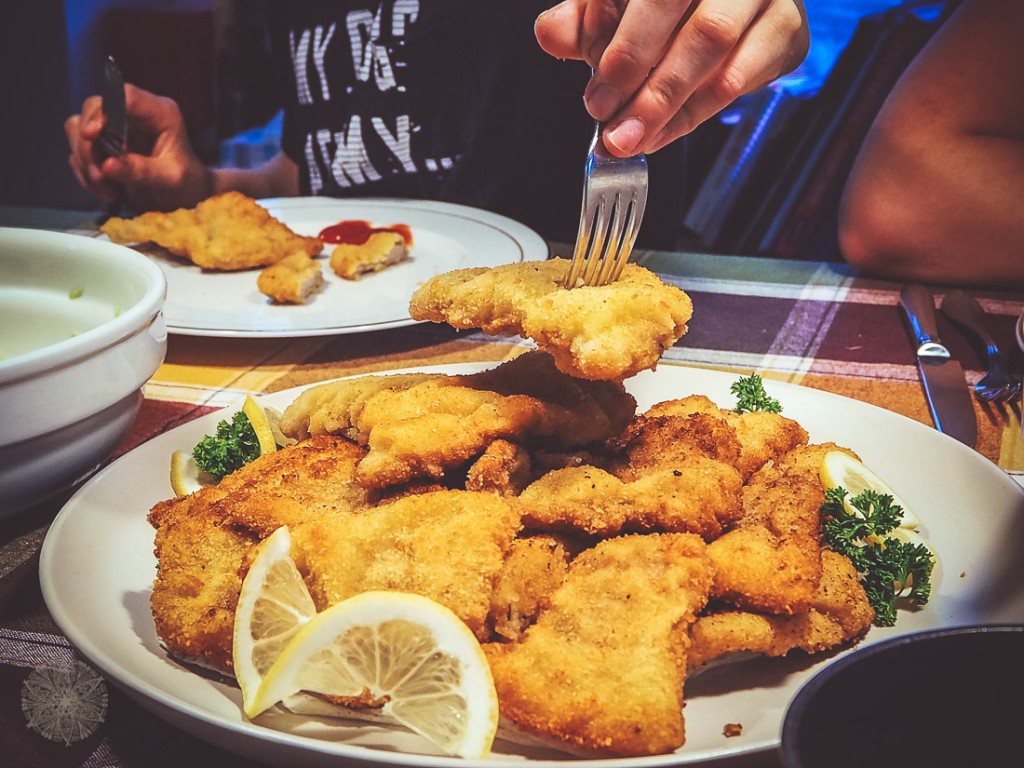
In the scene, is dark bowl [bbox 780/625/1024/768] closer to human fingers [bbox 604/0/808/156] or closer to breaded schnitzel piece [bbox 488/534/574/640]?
breaded schnitzel piece [bbox 488/534/574/640]

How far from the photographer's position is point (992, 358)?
219 centimetres

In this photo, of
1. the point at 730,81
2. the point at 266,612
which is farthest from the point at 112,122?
the point at 266,612

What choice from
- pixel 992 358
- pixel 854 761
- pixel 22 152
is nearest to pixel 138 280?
pixel 854 761

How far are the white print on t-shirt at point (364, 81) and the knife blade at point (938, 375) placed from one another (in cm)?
217

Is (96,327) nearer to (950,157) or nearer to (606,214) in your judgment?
(606,214)

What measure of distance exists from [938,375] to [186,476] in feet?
5.67

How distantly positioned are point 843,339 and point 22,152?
6.48 metres

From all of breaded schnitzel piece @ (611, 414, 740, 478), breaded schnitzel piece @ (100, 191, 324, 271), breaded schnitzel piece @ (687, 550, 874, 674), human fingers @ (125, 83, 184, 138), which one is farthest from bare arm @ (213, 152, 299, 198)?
breaded schnitzel piece @ (687, 550, 874, 674)

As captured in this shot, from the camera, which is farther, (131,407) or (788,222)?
(788,222)

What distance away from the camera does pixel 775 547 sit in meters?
1.34

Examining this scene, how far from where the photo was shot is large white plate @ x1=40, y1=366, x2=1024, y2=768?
102 cm

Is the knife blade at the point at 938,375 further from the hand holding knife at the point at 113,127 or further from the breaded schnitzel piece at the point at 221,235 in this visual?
the hand holding knife at the point at 113,127

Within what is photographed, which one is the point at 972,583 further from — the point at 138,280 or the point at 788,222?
the point at 788,222

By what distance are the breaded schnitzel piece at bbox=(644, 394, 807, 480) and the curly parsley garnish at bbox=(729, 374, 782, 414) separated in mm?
45
